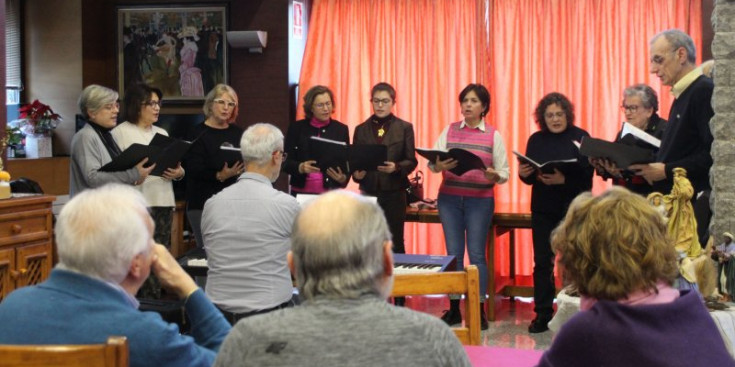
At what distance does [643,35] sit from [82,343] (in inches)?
225

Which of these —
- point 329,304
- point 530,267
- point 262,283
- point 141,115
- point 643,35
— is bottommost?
point 530,267

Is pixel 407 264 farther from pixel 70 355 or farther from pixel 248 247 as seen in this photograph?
pixel 70 355

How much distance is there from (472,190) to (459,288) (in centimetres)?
325

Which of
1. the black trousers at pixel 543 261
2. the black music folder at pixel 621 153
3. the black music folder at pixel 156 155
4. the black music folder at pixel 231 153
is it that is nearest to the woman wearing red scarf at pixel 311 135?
the black music folder at pixel 231 153

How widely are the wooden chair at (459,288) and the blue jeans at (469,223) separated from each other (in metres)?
3.21

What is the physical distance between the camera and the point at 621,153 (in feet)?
14.7

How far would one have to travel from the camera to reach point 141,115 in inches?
219

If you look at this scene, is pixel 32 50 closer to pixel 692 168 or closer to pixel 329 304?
pixel 692 168

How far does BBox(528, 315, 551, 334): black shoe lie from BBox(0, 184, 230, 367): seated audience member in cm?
402

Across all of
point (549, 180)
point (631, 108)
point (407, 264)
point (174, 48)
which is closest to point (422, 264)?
point (407, 264)

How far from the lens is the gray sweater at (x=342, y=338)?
1.61 metres

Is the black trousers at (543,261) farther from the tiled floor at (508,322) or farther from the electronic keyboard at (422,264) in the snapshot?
the electronic keyboard at (422,264)

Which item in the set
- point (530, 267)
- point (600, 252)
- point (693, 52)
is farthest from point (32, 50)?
point (600, 252)

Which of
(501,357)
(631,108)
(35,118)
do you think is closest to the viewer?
(501,357)
